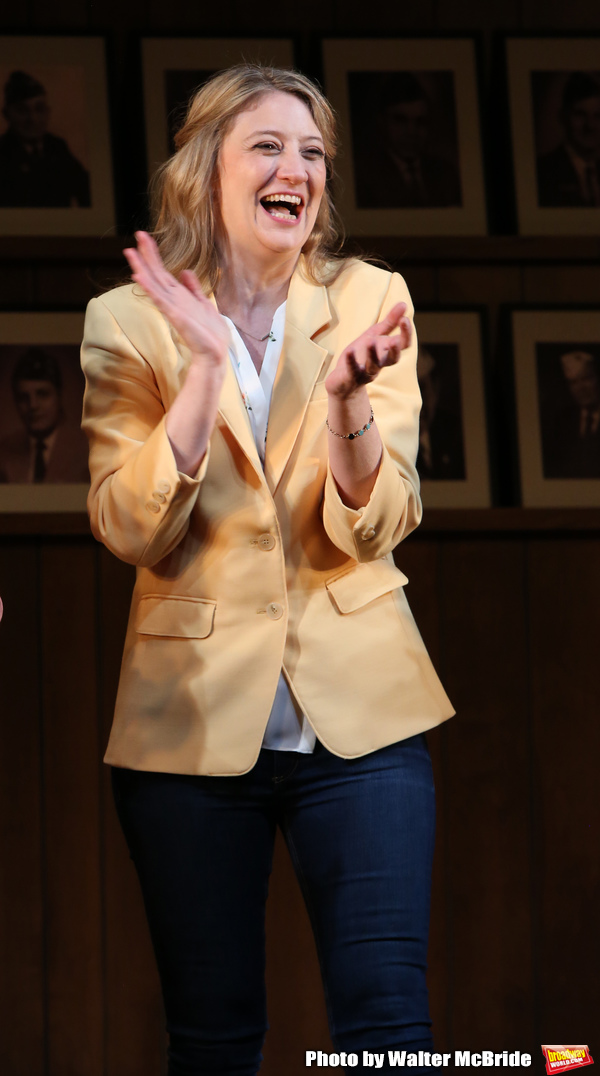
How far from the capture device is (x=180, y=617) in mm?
1429

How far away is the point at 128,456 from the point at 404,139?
4.65 ft

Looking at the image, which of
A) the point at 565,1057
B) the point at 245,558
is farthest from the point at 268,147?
the point at 565,1057

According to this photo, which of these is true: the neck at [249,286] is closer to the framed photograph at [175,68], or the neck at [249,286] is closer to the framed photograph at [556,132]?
the framed photograph at [175,68]

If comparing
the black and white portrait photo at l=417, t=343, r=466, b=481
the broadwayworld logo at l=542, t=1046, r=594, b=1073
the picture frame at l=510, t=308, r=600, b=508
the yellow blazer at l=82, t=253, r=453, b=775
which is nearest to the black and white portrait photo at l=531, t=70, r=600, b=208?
the picture frame at l=510, t=308, r=600, b=508

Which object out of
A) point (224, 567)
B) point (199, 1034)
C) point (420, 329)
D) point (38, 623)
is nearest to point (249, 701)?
point (224, 567)

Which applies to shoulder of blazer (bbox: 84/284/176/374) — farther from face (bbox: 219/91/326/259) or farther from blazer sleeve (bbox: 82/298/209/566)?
face (bbox: 219/91/326/259)

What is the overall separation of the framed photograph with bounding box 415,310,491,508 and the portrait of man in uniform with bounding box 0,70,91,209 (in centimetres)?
77

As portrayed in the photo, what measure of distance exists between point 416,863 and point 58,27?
76.8 inches

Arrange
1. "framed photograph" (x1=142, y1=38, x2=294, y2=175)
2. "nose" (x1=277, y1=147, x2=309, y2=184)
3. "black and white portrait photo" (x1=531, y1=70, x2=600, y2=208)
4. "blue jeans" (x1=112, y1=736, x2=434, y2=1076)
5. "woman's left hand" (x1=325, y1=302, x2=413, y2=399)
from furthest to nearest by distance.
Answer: "black and white portrait photo" (x1=531, y1=70, x2=600, y2=208), "framed photograph" (x1=142, y1=38, x2=294, y2=175), "nose" (x1=277, y1=147, x2=309, y2=184), "blue jeans" (x1=112, y1=736, x2=434, y2=1076), "woman's left hand" (x1=325, y1=302, x2=413, y2=399)

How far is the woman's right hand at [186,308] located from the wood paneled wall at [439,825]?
1.15 m

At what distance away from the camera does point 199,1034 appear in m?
1.37

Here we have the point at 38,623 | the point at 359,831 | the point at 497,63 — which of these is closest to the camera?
the point at 359,831

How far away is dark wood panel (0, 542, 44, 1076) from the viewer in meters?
2.42

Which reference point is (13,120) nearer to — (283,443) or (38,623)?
(38,623)
